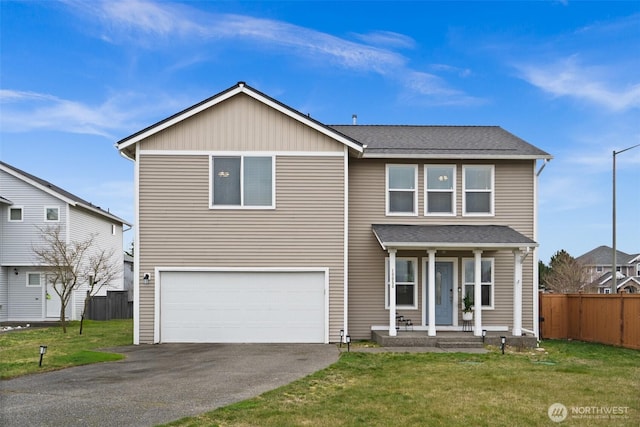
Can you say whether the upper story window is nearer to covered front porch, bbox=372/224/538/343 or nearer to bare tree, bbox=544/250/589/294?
covered front porch, bbox=372/224/538/343

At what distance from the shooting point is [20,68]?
16594 millimetres

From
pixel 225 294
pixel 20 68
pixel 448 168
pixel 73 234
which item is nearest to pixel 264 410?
pixel 225 294

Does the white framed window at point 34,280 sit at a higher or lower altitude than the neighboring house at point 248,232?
lower

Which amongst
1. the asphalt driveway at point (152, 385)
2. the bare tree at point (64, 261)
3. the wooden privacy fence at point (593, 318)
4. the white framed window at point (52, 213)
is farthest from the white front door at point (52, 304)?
the wooden privacy fence at point (593, 318)

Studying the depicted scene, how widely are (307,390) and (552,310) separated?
41.4 ft

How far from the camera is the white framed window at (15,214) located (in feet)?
82.4

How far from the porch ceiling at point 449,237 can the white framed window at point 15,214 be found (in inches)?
669

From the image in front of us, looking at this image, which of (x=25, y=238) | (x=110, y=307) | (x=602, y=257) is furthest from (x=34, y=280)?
(x=602, y=257)

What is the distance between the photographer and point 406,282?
1719cm

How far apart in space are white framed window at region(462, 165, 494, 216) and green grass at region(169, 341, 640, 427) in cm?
555

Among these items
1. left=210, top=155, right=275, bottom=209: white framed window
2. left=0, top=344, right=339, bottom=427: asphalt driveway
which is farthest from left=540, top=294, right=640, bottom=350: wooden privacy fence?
left=210, top=155, right=275, bottom=209: white framed window

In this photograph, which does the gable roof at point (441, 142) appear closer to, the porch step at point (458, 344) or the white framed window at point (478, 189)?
the white framed window at point (478, 189)

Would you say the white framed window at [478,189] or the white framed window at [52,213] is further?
the white framed window at [52,213]

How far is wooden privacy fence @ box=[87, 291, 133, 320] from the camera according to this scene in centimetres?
2694
